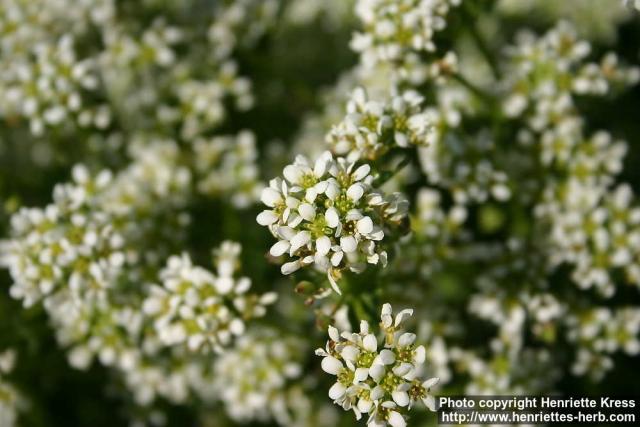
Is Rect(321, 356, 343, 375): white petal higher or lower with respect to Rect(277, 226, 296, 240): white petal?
lower

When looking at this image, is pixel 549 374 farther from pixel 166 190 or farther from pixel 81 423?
pixel 81 423

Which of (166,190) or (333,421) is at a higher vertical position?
(166,190)

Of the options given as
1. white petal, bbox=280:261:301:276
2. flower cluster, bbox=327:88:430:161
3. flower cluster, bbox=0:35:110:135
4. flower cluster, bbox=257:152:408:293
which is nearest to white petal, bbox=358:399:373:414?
flower cluster, bbox=257:152:408:293

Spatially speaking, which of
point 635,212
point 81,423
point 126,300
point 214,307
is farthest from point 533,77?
point 81,423

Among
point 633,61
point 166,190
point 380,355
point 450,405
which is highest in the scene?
point 633,61

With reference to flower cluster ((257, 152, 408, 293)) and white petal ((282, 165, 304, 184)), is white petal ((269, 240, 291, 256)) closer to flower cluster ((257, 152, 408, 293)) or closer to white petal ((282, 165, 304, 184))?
flower cluster ((257, 152, 408, 293))

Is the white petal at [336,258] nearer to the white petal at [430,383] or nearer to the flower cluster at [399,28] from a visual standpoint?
the white petal at [430,383]

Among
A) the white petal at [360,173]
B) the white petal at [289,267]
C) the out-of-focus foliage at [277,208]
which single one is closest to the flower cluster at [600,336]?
the out-of-focus foliage at [277,208]
